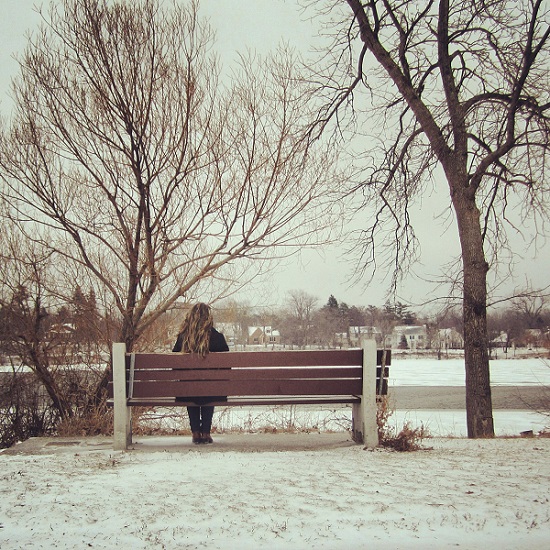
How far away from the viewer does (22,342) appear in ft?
26.7

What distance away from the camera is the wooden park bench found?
17.3ft

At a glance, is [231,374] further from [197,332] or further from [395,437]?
[395,437]

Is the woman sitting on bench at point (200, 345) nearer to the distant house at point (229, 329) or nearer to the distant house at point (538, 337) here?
the distant house at point (229, 329)

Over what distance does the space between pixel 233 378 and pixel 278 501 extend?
A: 2.11 metres

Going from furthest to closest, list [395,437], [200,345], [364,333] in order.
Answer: [364,333] < [395,437] < [200,345]

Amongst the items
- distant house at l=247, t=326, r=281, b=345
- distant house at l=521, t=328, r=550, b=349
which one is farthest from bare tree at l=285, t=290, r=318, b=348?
distant house at l=521, t=328, r=550, b=349

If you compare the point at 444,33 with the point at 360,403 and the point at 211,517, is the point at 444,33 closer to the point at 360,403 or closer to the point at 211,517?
the point at 360,403

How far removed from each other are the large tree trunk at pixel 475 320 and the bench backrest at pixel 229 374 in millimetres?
3265

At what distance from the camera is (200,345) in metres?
5.27

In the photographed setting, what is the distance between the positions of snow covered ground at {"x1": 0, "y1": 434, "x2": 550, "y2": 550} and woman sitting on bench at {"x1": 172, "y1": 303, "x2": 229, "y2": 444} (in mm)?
760

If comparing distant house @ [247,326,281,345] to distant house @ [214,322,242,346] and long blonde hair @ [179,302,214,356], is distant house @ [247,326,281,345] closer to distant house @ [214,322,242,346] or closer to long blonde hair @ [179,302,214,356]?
distant house @ [214,322,242,346]

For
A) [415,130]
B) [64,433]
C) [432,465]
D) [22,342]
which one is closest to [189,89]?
[415,130]

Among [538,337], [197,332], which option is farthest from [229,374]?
[538,337]

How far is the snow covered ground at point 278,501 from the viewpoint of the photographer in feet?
8.93
